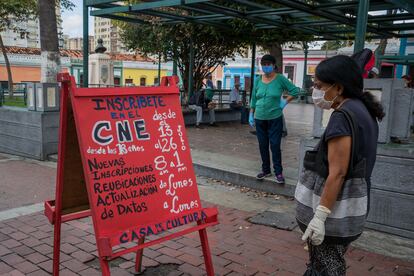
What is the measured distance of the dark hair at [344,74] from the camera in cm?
226

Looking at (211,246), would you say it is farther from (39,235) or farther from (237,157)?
(237,157)

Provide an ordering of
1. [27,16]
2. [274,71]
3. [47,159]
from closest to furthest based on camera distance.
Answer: [274,71] < [47,159] < [27,16]

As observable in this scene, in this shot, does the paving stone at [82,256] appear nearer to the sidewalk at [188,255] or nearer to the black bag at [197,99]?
the sidewalk at [188,255]

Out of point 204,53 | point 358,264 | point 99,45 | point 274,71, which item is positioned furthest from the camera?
point 99,45

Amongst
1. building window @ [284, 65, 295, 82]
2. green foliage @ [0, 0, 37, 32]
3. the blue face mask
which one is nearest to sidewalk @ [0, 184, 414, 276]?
the blue face mask

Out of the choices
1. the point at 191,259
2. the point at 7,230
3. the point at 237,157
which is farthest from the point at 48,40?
the point at 191,259

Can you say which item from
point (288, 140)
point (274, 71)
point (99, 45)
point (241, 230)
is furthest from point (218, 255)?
point (99, 45)

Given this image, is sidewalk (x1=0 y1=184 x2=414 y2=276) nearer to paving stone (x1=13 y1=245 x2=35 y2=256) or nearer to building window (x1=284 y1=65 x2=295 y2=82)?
paving stone (x1=13 y1=245 x2=35 y2=256)

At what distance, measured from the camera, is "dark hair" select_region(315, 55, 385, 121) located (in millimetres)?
2256

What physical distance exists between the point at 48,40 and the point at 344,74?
8666 millimetres

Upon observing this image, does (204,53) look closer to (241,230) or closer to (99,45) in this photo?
(99,45)

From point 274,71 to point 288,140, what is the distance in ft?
14.7

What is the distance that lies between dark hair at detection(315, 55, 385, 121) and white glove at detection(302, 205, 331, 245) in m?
0.67

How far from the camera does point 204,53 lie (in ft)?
46.0
